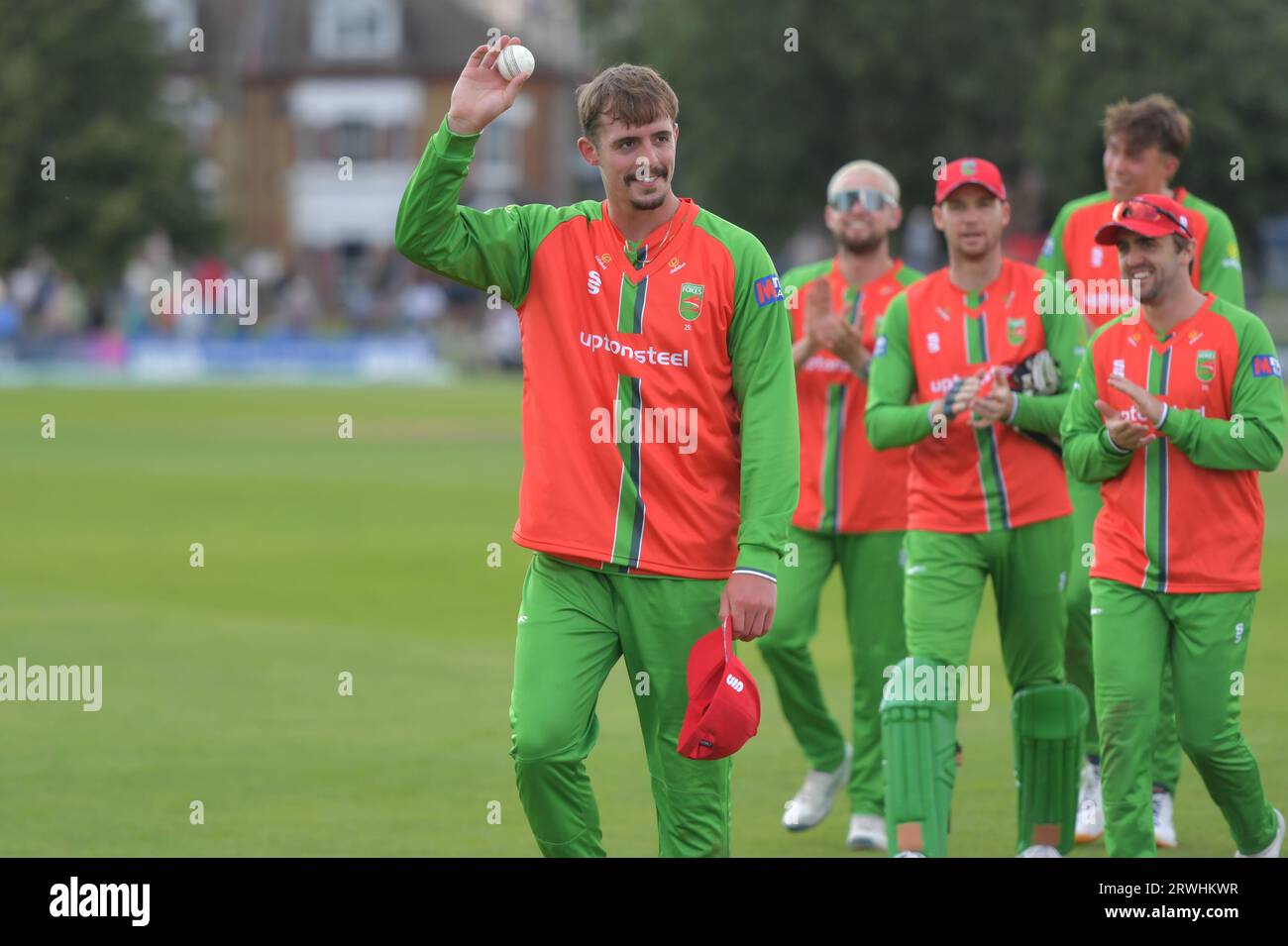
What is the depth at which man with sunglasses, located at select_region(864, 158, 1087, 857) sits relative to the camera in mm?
7684

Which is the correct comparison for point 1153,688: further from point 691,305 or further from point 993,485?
point 691,305

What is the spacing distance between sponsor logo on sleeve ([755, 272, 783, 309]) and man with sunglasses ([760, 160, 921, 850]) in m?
2.24

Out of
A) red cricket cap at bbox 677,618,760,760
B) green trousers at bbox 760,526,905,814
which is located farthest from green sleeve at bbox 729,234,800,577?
green trousers at bbox 760,526,905,814

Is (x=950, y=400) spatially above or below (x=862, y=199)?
below

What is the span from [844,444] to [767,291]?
108 inches

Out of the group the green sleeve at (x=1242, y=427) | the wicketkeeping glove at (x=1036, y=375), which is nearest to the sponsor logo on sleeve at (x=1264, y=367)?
the green sleeve at (x=1242, y=427)

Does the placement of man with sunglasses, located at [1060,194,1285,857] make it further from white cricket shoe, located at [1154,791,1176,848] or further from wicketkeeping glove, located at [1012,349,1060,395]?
white cricket shoe, located at [1154,791,1176,848]

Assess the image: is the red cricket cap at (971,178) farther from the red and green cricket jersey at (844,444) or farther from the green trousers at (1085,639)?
the green trousers at (1085,639)

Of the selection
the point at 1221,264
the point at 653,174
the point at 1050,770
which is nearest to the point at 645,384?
the point at 653,174

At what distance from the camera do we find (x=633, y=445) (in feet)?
19.9

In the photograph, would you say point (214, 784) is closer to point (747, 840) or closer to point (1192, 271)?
point (747, 840)
